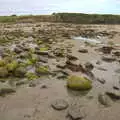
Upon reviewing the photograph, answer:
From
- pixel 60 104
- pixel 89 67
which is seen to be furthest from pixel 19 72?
pixel 89 67

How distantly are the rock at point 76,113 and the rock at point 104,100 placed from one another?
2.20 ft

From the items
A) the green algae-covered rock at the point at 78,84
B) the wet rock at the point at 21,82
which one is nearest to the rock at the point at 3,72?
the wet rock at the point at 21,82

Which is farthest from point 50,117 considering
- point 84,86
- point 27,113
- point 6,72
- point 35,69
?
point 35,69

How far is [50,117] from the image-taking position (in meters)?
5.28

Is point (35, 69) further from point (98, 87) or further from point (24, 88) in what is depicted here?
point (98, 87)

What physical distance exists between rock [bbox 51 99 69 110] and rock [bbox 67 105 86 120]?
16 cm

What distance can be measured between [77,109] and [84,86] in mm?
1298

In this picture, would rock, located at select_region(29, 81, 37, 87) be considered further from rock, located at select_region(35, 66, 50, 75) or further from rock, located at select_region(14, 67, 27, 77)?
rock, located at select_region(35, 66, 50, 75)

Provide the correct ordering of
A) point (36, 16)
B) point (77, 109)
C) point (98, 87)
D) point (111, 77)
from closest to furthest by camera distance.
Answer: point (77, 109) → point (98, 87) → point (111, 77) → point (36, 16)

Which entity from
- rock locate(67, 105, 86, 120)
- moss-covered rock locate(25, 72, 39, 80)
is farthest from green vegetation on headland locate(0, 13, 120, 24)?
rock locate(67, 105, 86, 120)

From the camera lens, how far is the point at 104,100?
20.3ft

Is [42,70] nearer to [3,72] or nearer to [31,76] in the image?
[31,76]

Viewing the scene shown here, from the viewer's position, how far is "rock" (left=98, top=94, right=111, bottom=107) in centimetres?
607

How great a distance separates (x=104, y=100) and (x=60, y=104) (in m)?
1.14
